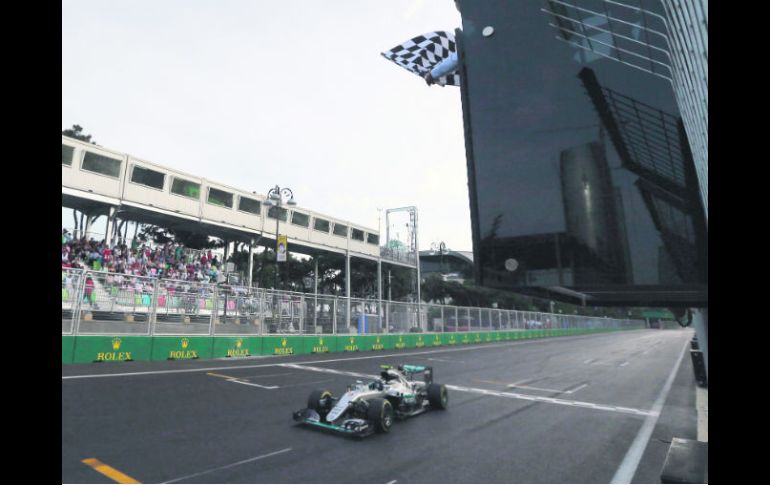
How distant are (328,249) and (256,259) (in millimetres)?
17086

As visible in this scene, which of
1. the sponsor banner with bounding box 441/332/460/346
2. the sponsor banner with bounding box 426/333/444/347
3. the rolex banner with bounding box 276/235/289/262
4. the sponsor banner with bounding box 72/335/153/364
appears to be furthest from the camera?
the sponsor banner with bounding box 441/332/460/346

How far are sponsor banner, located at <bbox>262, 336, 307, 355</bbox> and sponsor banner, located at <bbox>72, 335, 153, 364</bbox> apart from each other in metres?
4.28

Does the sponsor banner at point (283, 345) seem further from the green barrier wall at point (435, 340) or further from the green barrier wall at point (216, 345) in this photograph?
the green barrier wall at point (435, 340)

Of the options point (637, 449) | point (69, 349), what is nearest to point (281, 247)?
point (69, 349)

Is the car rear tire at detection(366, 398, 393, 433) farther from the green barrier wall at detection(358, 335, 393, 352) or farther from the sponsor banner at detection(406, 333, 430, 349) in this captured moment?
the sponsor banner at detection(406, 333, 430, 349)

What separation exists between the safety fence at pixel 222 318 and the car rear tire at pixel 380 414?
27.8 ft

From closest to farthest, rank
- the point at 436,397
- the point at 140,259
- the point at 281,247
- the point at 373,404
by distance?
the point at 373,404, the point at 436,397, the point at 140,259, the point at 281,247

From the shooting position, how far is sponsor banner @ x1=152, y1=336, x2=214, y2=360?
12.6 meters

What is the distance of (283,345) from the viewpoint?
1656 cm

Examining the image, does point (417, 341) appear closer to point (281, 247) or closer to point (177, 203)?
point (281, 247)

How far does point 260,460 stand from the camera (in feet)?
15.4

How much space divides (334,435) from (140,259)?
1527 cm

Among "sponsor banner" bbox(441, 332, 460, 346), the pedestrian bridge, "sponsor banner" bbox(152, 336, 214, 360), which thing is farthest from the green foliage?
"sponsor banner" bbox(441, 332, 460, 346)
